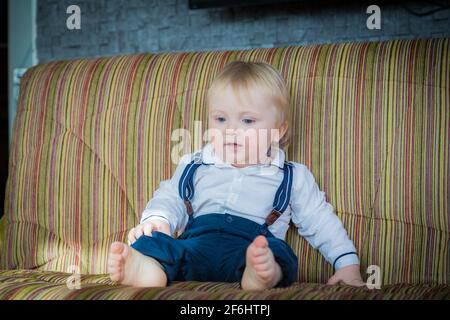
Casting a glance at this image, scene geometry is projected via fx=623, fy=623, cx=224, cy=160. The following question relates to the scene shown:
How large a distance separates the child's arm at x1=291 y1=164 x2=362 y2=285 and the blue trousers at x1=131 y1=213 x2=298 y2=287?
0.10 meters

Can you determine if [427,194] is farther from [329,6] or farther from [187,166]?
[329,6]

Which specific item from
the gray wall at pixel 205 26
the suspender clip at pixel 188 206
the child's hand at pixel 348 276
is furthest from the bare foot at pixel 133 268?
the gray wall at pixel 205 26

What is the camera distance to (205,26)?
2.10 meters

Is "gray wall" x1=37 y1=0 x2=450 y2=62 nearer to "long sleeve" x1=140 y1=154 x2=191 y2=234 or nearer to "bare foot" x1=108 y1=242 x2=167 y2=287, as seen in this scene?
"long sleeve" x1=140 y1=154 x2=191 y2=234

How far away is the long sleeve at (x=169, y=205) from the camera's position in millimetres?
1387

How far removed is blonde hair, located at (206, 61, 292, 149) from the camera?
139 cm

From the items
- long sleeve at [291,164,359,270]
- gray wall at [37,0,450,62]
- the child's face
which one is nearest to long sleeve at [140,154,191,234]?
the child's face

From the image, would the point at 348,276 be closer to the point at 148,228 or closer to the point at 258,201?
the point at 258,201

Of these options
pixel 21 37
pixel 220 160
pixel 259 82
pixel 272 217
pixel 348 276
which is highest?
pixel 21 37

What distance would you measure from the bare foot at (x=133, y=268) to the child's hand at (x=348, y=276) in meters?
0.37

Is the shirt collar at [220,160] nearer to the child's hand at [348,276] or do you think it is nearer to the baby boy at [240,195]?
the baby boy at [240,195]

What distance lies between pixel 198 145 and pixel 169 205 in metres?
0.20

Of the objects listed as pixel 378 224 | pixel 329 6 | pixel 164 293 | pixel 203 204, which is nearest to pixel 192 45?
pixel 329 6

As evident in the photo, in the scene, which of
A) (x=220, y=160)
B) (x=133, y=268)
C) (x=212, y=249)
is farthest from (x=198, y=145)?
(x=133, y=268)
